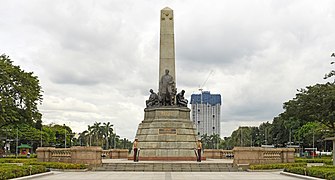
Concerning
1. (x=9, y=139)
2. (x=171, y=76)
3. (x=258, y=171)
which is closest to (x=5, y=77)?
(x=171, y=76)

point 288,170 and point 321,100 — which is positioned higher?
point 321,100

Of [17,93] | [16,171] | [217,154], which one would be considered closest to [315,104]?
[217,154]

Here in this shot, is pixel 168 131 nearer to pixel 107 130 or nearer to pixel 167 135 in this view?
pixel 167 135

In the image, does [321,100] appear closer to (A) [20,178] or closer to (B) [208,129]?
(A) [20,178]

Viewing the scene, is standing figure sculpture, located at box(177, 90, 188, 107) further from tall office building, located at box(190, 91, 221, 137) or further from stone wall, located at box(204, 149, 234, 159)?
tall office building, located at box(190, 91, 221, 137)

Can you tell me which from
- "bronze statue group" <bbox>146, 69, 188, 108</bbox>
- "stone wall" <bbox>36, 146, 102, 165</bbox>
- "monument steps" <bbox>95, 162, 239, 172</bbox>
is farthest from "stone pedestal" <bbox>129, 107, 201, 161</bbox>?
"stone wall" <bbox>36, 146, 102, 165</bbox>

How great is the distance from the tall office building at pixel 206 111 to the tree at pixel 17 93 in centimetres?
7369

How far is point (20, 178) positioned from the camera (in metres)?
20.0

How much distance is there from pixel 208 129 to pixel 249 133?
440 inches

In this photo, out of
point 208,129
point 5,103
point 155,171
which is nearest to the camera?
point 155,171

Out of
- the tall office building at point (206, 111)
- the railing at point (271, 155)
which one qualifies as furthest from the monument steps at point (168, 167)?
the tall office building at point (206, 111)

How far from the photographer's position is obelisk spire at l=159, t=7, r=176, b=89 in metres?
39.2

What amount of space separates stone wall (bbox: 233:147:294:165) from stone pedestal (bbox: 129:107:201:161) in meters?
5.83

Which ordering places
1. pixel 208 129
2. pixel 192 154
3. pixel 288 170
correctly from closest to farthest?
pixel 288 170
pixel 192 154
pixel 208 129
